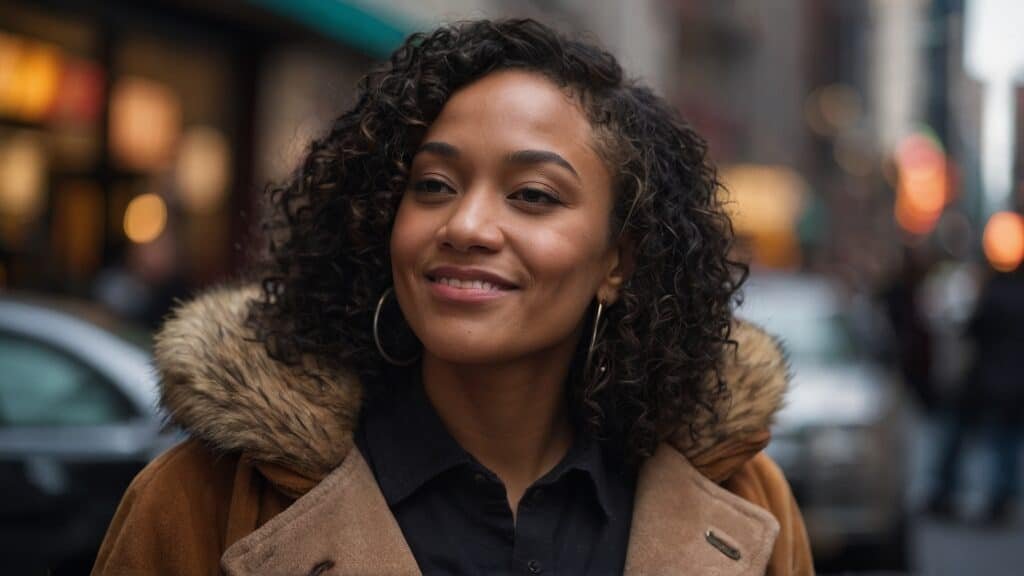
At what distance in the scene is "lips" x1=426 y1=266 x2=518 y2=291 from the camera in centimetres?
238

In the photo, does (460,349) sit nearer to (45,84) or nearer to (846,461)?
(846,461)

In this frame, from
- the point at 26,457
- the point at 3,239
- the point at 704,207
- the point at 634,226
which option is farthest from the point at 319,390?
the point at 3,239

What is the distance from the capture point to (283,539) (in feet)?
7.55

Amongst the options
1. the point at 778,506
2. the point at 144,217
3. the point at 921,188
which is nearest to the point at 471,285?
the point at 778,506

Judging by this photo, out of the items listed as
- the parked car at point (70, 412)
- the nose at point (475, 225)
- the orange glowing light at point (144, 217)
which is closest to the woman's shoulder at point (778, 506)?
the nose at point (475, 225)

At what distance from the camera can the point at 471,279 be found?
2.38 m

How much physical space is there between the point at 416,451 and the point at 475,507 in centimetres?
14

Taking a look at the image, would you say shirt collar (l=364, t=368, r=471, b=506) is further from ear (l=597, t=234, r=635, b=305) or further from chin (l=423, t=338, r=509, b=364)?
ear (l=597, t=234, r=635, b=305)

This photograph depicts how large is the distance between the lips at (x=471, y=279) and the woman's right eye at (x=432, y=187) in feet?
0.49

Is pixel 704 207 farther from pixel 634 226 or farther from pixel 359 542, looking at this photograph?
pixel 359 542

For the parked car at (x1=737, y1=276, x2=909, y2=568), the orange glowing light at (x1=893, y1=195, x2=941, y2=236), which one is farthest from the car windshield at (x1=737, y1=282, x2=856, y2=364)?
the orange glowing light at (x1=893, y1=195, x2=941, y2=236)

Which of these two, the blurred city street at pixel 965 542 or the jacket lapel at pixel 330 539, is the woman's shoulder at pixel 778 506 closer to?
the jacket lapel at pixel 330 539

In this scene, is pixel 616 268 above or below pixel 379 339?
above

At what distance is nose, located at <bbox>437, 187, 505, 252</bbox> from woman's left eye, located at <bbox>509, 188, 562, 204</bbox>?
0.11 feet
